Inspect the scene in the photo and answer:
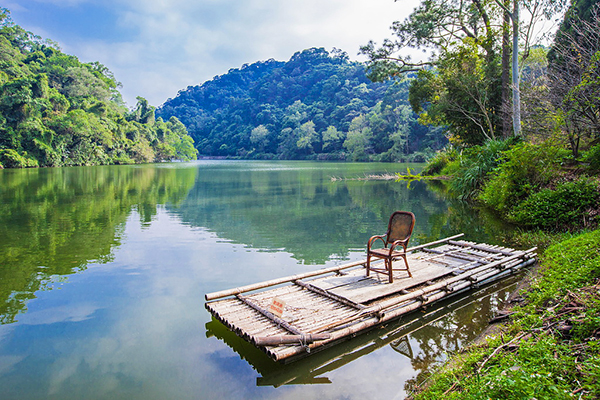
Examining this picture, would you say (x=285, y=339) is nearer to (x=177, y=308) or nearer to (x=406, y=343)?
(x=406, y=343)

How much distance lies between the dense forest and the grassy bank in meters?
48.7

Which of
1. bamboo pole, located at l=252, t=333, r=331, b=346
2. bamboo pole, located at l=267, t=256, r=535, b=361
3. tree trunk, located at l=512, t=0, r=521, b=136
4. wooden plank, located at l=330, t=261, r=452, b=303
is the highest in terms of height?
tree trunk, located at l=512, t=0, r=521, b=136

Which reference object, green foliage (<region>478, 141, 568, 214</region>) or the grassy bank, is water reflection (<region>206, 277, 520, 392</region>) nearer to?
the grassy bank

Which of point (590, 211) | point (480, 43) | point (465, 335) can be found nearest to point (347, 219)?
point (590, 211)

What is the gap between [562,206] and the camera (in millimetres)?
8852

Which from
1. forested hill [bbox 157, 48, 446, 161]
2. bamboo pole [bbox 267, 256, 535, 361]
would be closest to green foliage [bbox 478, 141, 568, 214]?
bamboo pole [bbox 267, 256, 535, 361]

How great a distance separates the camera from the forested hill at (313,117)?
208 ft

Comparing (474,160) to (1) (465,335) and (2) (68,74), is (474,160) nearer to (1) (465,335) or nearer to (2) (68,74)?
(1) (465,335)

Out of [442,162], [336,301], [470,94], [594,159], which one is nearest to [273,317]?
[336,301]

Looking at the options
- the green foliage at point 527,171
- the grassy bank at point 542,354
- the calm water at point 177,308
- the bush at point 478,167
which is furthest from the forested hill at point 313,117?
the grassy bank at point 542,354

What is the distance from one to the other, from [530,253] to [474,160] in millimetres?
9247

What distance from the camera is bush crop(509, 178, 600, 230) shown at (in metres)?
8.53

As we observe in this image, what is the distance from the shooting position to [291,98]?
4843 inches

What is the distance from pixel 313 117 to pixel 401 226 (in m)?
88.3
